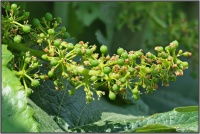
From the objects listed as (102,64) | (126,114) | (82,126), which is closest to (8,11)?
(102,64)

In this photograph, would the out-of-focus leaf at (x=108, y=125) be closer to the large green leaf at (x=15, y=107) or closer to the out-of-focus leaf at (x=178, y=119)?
the out-of-focus leaf at (x=178, y=119)

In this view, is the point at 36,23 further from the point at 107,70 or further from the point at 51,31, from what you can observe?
the point at 107,70

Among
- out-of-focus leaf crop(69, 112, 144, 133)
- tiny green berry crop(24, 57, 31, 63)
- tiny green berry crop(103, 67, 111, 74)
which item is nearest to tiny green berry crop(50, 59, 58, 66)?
tiny green berry crop(24, 57, 31, 63)

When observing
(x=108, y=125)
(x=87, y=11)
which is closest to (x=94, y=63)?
(x=108, y=125)

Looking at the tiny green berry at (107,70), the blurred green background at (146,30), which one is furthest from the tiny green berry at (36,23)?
the blurred green background at (146,30)

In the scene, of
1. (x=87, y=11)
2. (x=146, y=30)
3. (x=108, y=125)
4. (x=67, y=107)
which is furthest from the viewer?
(x=87, y=11)

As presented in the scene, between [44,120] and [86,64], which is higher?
[86,64]

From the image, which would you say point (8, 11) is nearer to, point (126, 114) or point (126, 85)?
point (126, 85)
